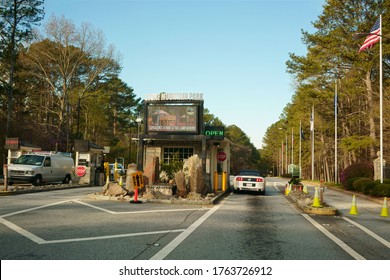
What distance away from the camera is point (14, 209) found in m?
11.8

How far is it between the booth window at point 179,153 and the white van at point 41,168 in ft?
23.9

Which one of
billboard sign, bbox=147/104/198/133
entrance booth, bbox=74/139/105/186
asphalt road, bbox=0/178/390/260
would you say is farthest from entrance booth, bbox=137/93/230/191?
asphalt road, bbox=0/178/390/260

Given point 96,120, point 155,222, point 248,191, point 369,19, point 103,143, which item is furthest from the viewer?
point 103,143

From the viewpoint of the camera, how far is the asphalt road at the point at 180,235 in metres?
6.38

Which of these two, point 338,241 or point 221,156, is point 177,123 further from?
point 338,241

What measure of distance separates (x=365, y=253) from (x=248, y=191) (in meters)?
18.3

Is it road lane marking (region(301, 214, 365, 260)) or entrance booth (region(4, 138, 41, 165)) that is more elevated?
entrance booth (region(4, 138, 41, 165))

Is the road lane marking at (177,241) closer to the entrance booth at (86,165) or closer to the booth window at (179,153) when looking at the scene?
the booth window at (179,153)

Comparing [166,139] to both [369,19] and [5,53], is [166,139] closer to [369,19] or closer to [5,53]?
[5,53]

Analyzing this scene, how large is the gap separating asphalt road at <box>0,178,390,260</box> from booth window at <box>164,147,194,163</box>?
11240 millimetres

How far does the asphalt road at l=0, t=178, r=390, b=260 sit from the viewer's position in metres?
6.38

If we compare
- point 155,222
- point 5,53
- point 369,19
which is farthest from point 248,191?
point 5,53

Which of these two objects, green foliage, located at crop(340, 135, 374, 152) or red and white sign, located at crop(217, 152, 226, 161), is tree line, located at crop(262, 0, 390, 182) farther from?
red and white sign, located at crop(217, 152, 226, 161)

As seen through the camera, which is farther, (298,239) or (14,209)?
(14,209)
